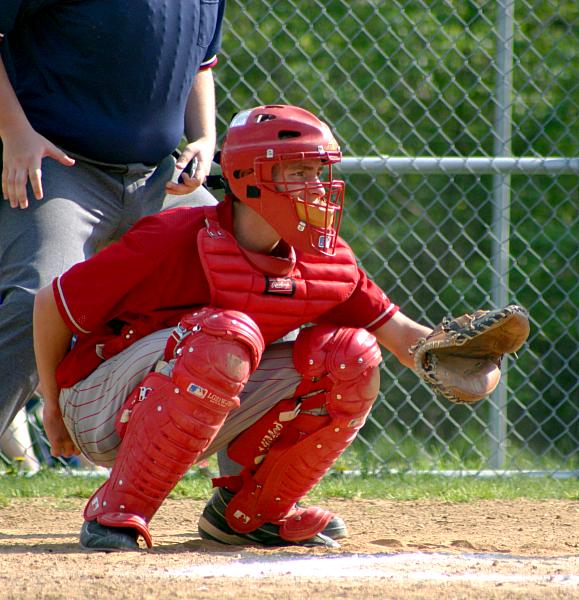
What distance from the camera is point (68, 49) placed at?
336cm

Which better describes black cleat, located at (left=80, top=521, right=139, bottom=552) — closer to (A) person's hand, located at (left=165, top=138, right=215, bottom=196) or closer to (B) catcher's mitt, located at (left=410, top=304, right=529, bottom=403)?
(B) catcher's mitt, located at (left=410, top=304, right=529, bottom=403)

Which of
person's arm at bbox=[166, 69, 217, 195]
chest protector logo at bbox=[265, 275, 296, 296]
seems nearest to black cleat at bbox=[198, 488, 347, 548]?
chest protector logo at bbox=[265, 275, 296, 296]

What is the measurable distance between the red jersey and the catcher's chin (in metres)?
0.32

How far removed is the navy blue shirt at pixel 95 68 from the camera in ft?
10.9

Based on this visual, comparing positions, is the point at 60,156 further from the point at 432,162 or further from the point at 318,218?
the point at 432,162

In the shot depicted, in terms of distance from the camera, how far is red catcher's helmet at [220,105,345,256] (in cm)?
302

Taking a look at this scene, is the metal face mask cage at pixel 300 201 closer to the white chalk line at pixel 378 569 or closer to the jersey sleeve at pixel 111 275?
the jersey sleeve at pixel 111 275

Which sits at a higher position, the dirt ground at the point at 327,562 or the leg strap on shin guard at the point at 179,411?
the leg strap on shin guard at the point at 179,411

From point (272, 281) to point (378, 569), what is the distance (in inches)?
33.2

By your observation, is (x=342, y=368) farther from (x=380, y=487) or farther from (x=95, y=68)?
(x=380, y=487)

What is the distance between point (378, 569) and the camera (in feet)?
Answer: 8.93

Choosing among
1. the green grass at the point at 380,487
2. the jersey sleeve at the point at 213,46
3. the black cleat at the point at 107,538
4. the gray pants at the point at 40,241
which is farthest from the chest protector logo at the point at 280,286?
the green grass at the point at 380,487

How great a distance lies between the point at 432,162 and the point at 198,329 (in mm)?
2409

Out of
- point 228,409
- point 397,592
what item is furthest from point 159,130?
point 397,592
